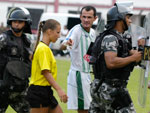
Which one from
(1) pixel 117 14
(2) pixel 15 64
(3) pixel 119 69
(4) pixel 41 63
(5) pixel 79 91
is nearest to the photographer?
(3) pixel 119 69

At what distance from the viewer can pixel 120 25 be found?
6.12m

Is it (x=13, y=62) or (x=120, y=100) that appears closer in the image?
(x=120, y=100)

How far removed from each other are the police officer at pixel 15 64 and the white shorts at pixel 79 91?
49.7 inches

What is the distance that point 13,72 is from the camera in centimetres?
686

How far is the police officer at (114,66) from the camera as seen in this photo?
5.86 m

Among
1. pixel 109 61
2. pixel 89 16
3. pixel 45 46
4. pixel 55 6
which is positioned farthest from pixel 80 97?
pixel 55 6

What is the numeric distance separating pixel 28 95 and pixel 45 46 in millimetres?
625

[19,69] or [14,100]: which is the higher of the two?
[19,69]

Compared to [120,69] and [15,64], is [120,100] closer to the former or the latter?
[120,69]

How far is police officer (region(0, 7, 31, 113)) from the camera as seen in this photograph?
687cm

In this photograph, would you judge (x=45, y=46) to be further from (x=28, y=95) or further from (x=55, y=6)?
(x=55, y=6)

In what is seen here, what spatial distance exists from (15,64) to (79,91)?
1589 millimetres

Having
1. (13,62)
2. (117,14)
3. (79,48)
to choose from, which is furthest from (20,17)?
(117,14)

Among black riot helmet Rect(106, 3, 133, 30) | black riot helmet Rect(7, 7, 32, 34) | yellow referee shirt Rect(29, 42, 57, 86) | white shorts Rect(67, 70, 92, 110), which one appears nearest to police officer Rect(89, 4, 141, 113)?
black riot helmet Rect(106, 3, 133, 30)
